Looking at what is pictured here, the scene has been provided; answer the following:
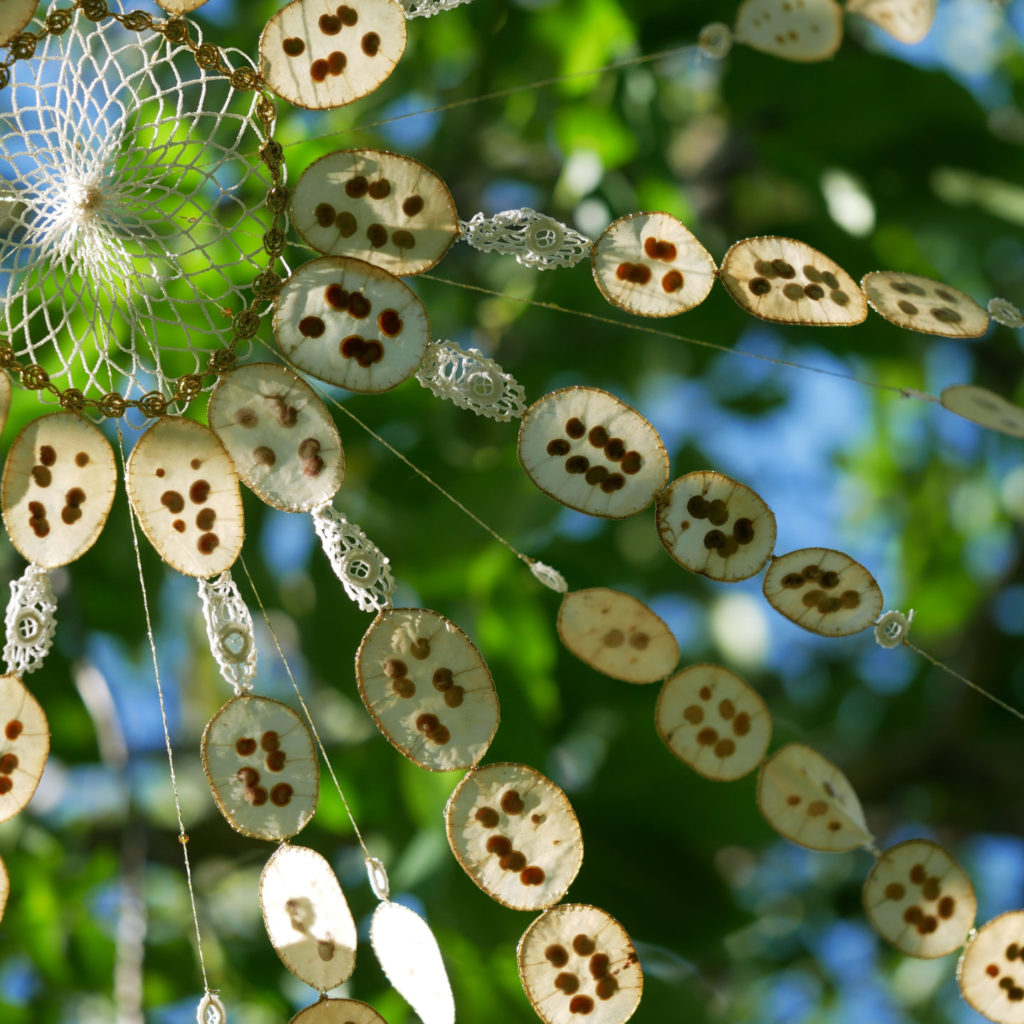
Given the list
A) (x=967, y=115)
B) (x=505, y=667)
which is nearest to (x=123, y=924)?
(x=505, y=667)

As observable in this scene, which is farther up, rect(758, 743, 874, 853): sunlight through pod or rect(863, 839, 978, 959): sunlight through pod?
rect(758, 743, 874, 853): sunlight through pod

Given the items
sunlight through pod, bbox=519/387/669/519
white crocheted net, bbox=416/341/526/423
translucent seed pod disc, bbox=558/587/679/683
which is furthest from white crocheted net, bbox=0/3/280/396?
translucent seed pod disc, bbox=558/587/679/683

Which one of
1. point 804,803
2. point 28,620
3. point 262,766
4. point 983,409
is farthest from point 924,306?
point 28,620

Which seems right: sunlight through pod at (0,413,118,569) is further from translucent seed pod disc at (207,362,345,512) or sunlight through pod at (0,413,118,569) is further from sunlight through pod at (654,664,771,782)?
sunlight through pod at (654,664,771,782)

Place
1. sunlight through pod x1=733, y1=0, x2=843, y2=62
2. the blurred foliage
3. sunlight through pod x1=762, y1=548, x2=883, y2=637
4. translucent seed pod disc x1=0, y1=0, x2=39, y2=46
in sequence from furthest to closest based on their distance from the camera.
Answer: the blurred foliage < sunlight through pod x1=733, y1=0, x2=843, y2=62 < sunlight through pod x1=762, y1=548, x2=883, y2=637 < translucent seed pod disc x1=0, y1=0, x2=39, y2=46

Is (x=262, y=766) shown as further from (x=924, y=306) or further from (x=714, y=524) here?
(x=924, y=306)

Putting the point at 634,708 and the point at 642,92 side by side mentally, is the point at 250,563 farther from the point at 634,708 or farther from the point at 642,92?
the point at 642,92
